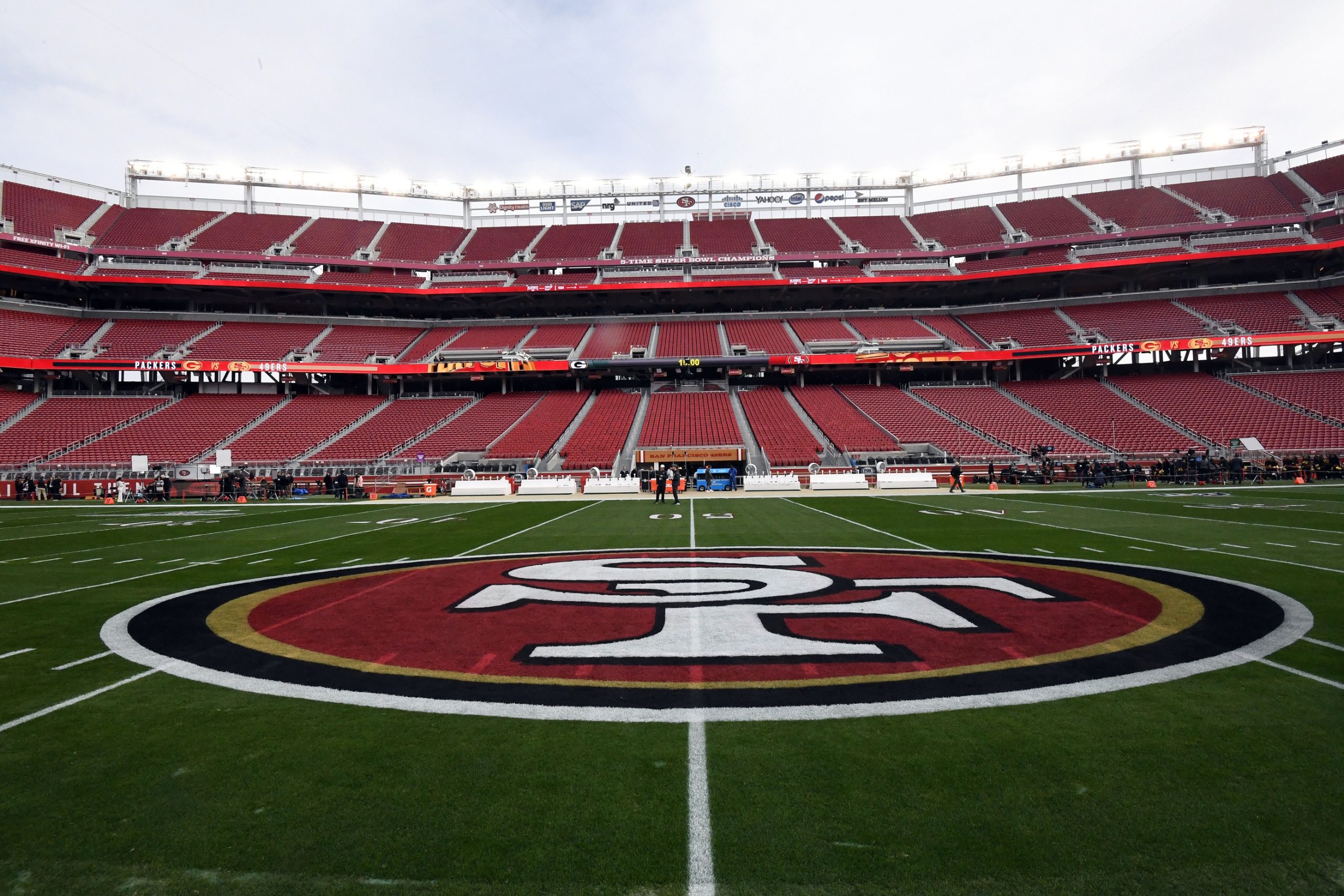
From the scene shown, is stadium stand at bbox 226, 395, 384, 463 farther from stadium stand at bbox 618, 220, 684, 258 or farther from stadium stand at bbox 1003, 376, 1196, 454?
stadium stand at bbox 1003, 376, 1196, 454

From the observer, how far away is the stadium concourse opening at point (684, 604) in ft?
9.84

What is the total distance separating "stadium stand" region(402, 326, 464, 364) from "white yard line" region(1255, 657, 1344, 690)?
49943 mm

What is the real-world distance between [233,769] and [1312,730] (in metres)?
6.96

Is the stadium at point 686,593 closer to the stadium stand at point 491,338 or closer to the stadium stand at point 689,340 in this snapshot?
the stadium stand at point 491,338

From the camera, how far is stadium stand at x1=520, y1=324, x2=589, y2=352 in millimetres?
50969

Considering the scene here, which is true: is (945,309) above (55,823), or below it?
above

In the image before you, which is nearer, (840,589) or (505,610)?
(505,610)

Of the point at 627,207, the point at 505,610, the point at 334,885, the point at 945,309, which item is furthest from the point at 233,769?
the point at 627,207

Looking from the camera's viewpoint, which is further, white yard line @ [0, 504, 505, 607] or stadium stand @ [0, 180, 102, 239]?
stadium stand @ [0, 180, 102, 239]

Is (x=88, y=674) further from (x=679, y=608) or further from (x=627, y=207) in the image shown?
(x=627, y=207)

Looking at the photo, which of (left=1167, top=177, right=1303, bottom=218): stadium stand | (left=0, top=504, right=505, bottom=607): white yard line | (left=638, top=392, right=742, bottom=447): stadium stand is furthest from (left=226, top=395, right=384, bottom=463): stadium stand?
(left=1167, top=177, right=1303, bottom=218): stadium stand

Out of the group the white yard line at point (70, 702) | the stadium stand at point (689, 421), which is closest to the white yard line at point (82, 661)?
the white yard line at point (70, 702)

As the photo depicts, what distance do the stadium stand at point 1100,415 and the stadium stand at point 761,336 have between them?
1783cm

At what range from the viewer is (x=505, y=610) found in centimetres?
767
